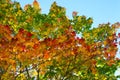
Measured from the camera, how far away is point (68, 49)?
21.4 m

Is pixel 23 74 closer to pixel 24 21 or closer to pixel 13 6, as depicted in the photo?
pixel 24 21

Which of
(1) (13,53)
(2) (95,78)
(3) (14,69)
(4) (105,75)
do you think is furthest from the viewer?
(4) (105,75)

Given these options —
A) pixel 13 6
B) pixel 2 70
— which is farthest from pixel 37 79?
pixel 13 6

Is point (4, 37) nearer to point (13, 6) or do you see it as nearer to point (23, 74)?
point (23, 74)

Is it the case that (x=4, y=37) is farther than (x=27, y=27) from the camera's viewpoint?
No

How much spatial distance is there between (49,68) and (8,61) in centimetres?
484

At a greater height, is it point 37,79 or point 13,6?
point 13,6

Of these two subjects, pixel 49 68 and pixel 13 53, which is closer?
pixel 13 53

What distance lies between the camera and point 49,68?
78.2 ft

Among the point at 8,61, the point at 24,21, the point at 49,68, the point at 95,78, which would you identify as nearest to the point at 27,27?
the point at 24,21

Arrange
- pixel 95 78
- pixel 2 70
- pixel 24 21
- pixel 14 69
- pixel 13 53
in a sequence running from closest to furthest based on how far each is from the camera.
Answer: pixel 13 53 → pixel 14 69 → pixel 2 70 → pixel 24 21 → pixel 95 78

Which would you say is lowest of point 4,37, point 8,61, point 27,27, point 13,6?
point 8,61

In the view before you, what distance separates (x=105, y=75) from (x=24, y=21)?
8499mm

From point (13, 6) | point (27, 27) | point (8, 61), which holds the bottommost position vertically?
point (8, 61)
